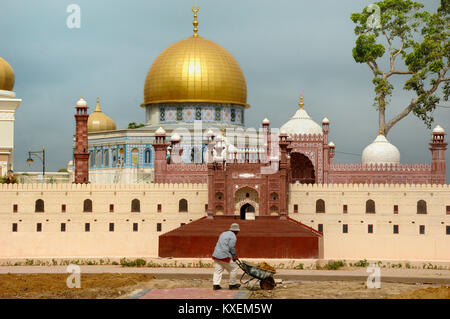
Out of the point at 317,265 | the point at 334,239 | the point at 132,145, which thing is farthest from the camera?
the point at 132,145

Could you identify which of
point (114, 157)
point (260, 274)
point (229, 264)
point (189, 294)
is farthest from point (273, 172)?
point (114, 157)

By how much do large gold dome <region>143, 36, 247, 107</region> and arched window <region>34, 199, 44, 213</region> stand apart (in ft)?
68.8

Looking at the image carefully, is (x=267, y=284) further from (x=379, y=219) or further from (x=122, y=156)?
(x=122, y=156)

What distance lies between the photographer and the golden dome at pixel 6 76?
175 ft

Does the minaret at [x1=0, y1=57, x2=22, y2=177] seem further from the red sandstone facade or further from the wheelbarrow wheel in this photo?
the wheelbarrow wheel

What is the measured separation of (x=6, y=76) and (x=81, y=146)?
11.8 metres

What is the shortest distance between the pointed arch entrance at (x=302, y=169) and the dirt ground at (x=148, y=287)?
25.8m

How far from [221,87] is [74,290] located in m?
41.8

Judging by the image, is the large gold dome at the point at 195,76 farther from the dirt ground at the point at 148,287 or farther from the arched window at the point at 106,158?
the dirt ground at the point at 148,287

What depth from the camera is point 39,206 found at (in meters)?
41.5
